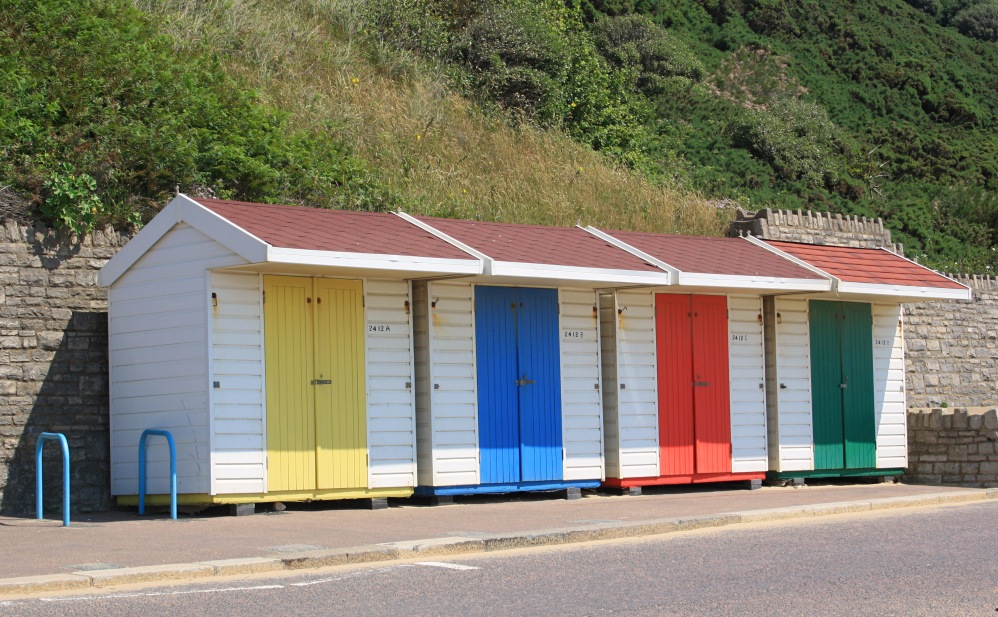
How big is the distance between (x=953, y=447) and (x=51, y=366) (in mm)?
12276

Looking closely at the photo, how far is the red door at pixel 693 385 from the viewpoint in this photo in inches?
638

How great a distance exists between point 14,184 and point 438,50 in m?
16.7

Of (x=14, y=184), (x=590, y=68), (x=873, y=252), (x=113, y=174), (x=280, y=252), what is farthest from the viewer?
(x=590, y=68)

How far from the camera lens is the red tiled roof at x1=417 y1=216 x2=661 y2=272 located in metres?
14.5

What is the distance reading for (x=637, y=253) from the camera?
15.9m

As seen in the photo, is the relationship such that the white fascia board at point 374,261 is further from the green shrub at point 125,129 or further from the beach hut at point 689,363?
the green shrub at point 125,129

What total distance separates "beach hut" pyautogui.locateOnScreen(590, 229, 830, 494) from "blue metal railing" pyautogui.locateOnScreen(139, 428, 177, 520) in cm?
555

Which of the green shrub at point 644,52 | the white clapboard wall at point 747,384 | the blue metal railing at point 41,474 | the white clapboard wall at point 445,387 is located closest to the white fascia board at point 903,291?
the white clapboard wall at point 747,384

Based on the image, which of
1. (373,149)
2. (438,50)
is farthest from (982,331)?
(438,50)

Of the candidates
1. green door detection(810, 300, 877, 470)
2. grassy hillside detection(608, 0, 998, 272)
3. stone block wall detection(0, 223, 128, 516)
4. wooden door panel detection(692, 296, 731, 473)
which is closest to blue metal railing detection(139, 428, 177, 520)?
stone block wall detection(0, 223, 128, 516)

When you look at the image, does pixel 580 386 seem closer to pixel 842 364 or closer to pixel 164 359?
pixel 842 364

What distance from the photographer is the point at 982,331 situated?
23641mm

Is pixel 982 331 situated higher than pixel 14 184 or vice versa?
pixel 14 184

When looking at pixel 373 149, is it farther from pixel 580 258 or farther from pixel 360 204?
pixel 580 258
